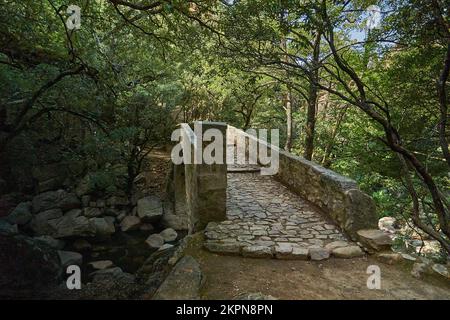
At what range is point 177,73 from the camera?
1323cm

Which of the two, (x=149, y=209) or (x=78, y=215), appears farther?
(x=149, y=209)

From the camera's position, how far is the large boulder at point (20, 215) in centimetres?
1012

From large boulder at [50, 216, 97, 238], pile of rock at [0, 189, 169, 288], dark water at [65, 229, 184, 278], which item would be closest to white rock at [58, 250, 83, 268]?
pile of rock at [0, 189, 169, 288]

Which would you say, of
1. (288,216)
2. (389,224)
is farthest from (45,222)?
(389,224)

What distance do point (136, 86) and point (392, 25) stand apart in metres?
8.03

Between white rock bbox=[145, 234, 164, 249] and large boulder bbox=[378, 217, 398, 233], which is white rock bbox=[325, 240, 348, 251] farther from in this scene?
large boulder bbox=[378, 217, 398, 233]

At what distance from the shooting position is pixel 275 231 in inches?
181

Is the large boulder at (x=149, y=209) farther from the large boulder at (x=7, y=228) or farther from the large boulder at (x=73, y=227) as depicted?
the large boulder at (x=7, y=228)

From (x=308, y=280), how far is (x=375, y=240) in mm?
1288

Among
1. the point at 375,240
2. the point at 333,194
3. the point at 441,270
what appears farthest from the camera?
the point at 333,194

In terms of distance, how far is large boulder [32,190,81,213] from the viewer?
10945 millimetres

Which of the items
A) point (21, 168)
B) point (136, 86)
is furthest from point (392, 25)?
point (21, 168)

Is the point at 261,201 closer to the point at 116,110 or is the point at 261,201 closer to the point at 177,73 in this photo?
the point at 116,110

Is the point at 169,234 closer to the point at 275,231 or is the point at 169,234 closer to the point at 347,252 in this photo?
the point at 275,231
